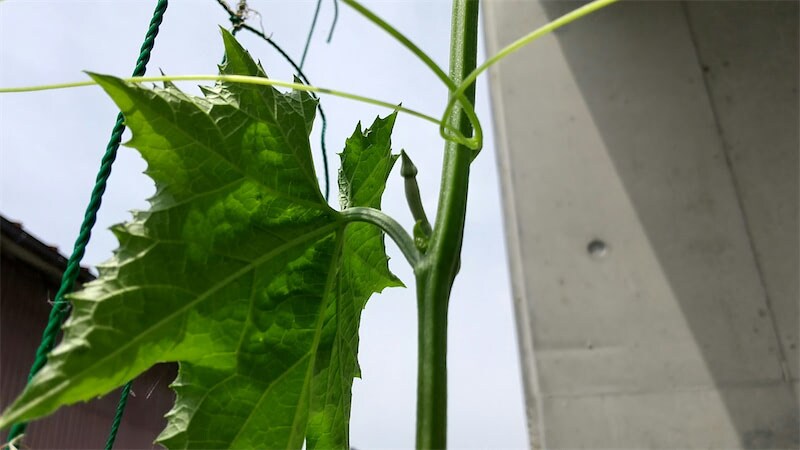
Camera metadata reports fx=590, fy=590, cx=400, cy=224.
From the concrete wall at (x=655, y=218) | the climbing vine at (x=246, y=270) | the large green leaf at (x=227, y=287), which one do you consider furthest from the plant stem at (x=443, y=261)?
the concrete wall at (x=655, y=218)

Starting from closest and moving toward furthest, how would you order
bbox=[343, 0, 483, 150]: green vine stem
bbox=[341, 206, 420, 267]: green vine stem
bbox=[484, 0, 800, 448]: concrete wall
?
1. bbox=[343, 0, 483, 150]: green vine stem
2. bbox=[341, 206, 420, 267]: green vine stem
3. bbox=[484, 0, 800, 448]: concrete wall

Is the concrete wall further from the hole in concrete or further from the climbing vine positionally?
the climbing vine

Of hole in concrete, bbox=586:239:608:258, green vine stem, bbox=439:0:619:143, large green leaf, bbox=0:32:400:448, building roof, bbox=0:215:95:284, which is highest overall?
building roof, bbox=0:215:95:284

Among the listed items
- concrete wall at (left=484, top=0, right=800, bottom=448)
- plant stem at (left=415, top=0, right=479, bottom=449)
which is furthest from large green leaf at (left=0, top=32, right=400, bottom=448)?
concrete wall at (left=484, top=0, right=800, bottom=448)

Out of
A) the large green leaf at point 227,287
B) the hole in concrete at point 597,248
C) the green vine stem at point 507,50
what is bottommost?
the large green leaf at point 227,287

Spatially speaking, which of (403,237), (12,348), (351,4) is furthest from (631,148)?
(12,348)

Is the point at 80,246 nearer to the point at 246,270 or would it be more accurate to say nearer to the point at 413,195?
the point at 246,270

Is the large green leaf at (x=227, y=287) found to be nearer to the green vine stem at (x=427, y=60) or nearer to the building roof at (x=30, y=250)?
the green vine stem at (x=427, y=60)
